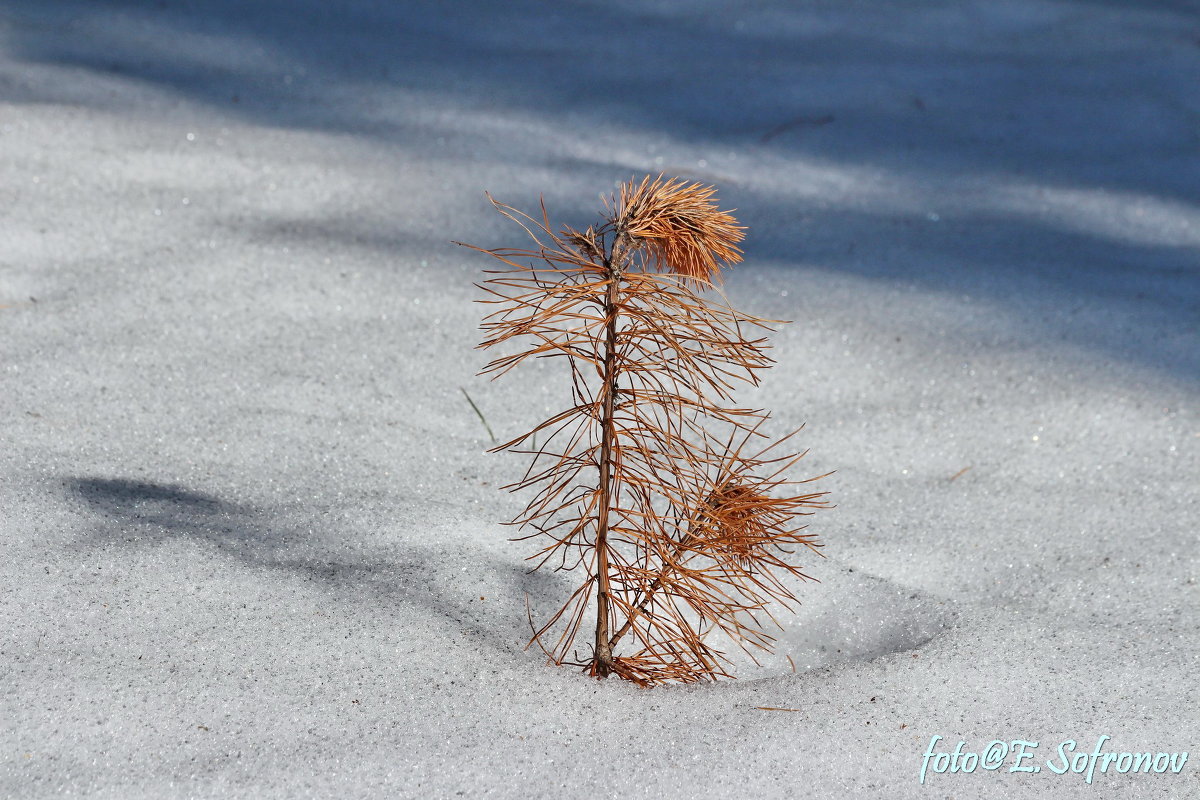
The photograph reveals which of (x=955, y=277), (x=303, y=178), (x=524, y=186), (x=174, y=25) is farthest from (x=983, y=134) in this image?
(x=174, y=25)

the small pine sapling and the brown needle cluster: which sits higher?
the brown needle cluster

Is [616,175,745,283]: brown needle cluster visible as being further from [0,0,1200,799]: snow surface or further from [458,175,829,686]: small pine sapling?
Result: [0,0,1200,799]: snow surface

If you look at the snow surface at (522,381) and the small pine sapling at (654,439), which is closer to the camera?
the small pine sapling at (654,439)

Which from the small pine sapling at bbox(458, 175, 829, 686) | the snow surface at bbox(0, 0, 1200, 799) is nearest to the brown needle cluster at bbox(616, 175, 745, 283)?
the small pine sapling at bbox(458, 175, 829, 686)

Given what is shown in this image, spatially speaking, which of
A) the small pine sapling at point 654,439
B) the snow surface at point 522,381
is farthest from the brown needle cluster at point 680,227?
the snow surface at point 522,381

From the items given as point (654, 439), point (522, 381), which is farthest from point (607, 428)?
point (522, 381)

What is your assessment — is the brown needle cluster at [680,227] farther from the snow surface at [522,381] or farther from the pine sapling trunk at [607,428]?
the snow surface at [522,381]

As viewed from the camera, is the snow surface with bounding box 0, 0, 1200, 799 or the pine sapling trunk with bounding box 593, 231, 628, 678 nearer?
the pine sapling trunk with bounding box 593, 231, 628, 678

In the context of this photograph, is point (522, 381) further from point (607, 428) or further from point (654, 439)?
point (607, 428)
